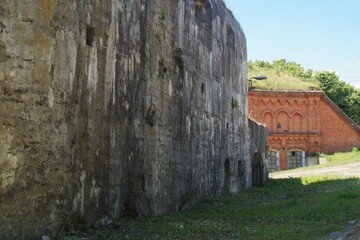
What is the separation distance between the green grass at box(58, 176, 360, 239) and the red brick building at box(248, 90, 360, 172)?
856 inches

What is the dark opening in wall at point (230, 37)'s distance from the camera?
17.2m

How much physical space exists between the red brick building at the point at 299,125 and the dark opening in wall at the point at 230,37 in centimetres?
1931

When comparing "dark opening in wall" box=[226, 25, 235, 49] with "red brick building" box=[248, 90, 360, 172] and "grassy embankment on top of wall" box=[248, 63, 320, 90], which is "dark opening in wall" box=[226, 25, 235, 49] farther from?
"grassy embankment on top of wall" box=[248, 63, 320, 90]

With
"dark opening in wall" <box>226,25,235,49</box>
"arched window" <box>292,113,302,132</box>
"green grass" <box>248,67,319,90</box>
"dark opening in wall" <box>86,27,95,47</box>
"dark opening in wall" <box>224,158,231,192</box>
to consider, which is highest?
"green grass" <box>248,67,319,90</box>

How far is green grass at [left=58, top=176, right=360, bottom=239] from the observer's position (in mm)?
8047

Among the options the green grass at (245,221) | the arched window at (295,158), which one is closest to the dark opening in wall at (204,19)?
the green grass at (245,221)

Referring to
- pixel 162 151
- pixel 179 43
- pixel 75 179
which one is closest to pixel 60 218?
pixel 75 179

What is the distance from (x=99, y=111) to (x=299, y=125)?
3072cm

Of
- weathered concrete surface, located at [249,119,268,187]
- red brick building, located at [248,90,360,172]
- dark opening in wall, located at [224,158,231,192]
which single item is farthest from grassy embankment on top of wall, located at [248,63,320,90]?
dark opening in wall, located at [224,158,231,192]

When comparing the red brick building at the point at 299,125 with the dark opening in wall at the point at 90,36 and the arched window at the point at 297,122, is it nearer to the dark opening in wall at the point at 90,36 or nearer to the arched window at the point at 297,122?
the arched window at the point at 297,122

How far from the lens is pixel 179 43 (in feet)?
39.0

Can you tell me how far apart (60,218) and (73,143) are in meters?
1.13

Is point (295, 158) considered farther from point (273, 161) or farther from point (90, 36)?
point (90, 36)

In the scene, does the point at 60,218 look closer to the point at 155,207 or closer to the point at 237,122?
the point at 155,207
